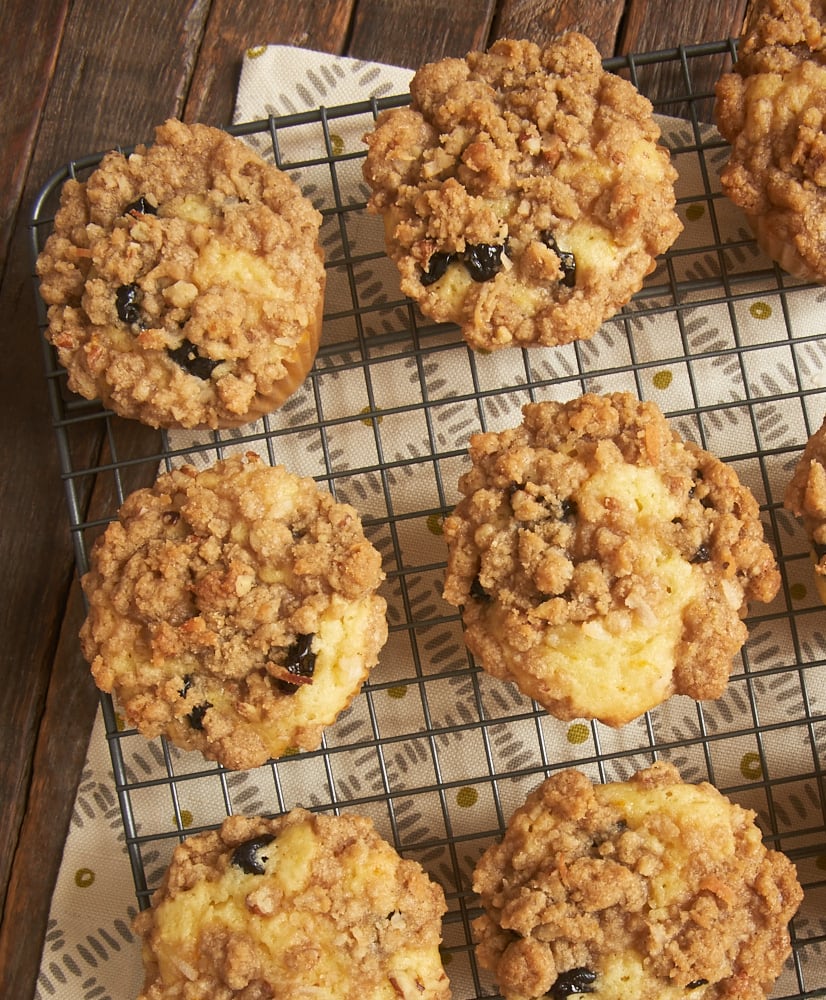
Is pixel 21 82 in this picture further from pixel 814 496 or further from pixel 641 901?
pixel 641 901

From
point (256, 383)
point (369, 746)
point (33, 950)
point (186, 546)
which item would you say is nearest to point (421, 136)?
point (256, 383)

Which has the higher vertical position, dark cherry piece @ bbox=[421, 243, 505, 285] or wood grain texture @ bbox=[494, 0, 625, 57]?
wood grain texture @ bbox=[494, 0, 625, 57]

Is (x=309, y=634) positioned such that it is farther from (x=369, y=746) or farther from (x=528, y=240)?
(x=528, y=240)

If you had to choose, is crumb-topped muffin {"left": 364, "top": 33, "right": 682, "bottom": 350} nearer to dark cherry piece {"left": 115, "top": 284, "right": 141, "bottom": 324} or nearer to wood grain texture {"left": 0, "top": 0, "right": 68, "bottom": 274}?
dark cherry piece {"left": 115, "top": 284, "right": 141, "bottom": 324}

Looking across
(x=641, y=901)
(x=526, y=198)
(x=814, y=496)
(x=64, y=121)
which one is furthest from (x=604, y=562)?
(x=64, y=121)

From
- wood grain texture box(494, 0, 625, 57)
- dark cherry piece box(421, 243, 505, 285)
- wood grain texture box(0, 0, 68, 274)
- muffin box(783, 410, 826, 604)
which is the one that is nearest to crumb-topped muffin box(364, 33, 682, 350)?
dark cherry piece box(421, 243, 505, 285)
